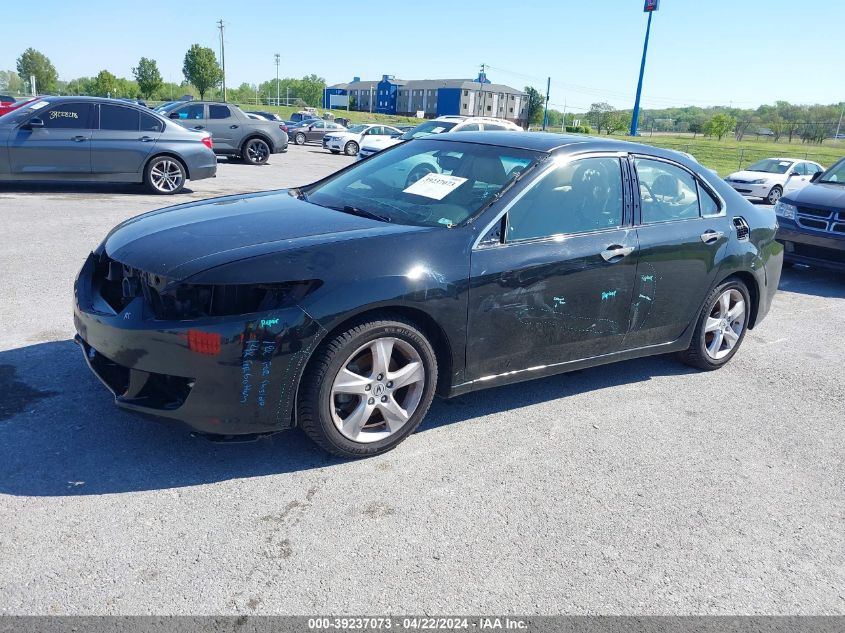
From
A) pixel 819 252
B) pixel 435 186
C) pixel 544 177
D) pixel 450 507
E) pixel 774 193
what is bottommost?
pixel 450 507

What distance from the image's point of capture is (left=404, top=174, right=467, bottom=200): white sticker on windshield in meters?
4.17

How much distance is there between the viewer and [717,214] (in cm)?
505

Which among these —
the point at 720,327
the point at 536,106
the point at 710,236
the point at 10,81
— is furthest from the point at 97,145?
the point at 10,81

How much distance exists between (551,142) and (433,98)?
136937 mm

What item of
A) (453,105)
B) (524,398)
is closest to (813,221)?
(524,398)

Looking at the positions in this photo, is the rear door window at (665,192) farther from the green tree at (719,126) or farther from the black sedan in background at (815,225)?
the green tree at (719,126)

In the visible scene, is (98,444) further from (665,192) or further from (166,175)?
(166,175)

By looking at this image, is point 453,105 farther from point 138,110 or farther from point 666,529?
point 666,529

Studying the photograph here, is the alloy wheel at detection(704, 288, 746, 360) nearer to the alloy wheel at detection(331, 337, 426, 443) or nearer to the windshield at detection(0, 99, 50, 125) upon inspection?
the alloy wheel at detection(331, 337, 426, 443)

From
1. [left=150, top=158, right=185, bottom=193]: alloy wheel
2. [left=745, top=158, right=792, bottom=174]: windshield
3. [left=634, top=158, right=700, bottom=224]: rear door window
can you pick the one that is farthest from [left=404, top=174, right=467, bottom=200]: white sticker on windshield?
[left=745, top=158, right=792, bottom=174]: windshield

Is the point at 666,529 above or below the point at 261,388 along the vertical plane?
below

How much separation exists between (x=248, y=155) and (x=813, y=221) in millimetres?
14333

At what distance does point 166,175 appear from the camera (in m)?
11.8

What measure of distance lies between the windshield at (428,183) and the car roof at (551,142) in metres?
0.08
